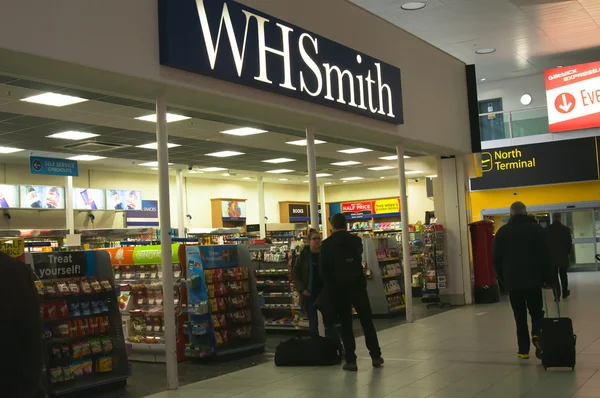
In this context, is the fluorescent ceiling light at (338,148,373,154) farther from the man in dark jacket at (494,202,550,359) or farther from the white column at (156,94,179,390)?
the white column at (156,94,179,390)

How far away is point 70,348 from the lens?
655cm

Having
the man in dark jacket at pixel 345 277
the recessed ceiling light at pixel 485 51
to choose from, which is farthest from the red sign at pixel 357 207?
the man in dark jacket at pixel 345 277

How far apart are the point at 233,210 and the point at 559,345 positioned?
15.7 meters

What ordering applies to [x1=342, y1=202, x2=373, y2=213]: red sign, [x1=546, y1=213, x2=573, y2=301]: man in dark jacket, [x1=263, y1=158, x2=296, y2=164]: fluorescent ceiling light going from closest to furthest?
[x1=546, y1=213, x2=573, y2=301]: man in dark jacket < [x1=263, y1=158, x2=296, y2=164]: fluorescent ceiling light < [x1=342, y1=202, x2=373, y2=213]: red sign

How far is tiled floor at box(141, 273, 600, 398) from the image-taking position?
5.80 m

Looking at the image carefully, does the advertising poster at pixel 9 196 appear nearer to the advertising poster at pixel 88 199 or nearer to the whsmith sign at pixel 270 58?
the advertising poster at pixel 88 199

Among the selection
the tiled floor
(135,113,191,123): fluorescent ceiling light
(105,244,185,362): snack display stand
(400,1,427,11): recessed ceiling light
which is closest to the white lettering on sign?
(135,113,191,123): fluorescent ceiling light

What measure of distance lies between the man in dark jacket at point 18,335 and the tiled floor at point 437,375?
4.14 metres

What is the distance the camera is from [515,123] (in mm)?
20906

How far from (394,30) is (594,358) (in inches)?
247

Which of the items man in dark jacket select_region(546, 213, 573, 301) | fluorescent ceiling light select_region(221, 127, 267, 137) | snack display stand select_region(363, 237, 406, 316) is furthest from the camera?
man in dark jacket select_region(546, 213, 573, 301)

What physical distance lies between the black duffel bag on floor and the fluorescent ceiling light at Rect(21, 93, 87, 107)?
380cm

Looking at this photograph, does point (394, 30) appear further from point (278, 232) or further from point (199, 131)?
point (278, 232)

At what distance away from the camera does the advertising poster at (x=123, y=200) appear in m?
17.0
